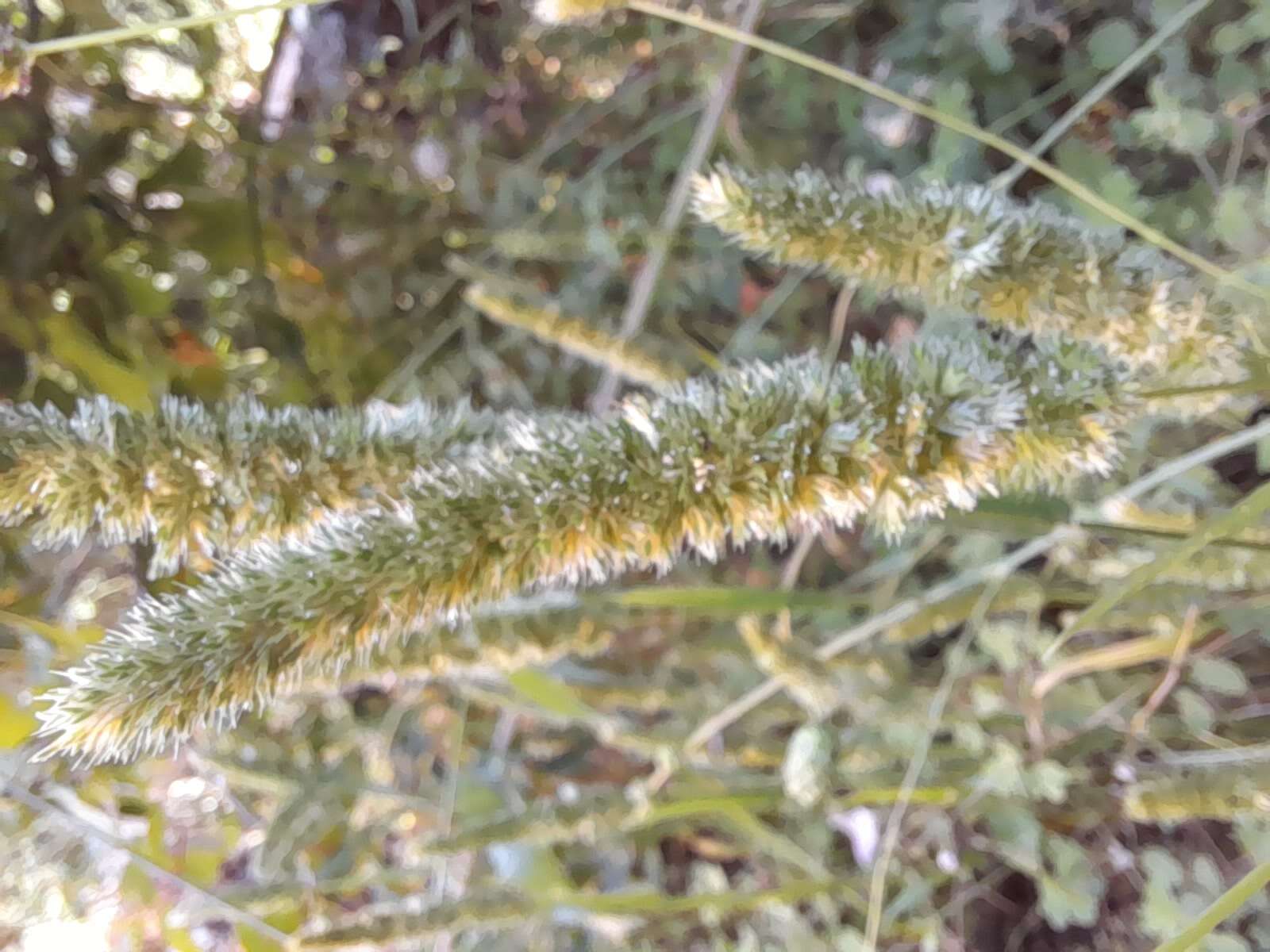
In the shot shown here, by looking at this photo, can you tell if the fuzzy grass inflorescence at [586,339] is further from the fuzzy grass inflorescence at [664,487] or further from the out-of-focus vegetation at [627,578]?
the fuzzy grass inflorescence at [664,487]

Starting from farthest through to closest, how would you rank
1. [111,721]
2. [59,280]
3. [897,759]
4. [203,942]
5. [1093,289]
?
[203,942] < [897,759] < [59,280] < [1093,289] < [111,721]

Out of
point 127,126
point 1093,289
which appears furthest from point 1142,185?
point 127,126

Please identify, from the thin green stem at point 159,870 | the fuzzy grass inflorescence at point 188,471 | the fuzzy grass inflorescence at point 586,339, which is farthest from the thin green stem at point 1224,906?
the thin green stem at point 159,870

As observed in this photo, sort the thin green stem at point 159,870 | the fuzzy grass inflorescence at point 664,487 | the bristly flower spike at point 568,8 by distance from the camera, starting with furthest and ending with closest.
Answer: the thin green stem at point 159,870
the bristly flower spike at point 568,8
the fuzzy grass inflorescence at point 664,487

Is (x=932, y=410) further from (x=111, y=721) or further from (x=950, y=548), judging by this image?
(x=950, y=548)

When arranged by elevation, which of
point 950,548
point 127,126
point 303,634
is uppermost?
point 127,126

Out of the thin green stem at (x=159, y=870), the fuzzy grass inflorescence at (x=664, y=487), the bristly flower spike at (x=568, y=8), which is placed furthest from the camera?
the thin green stem at (x=159, y=870)
